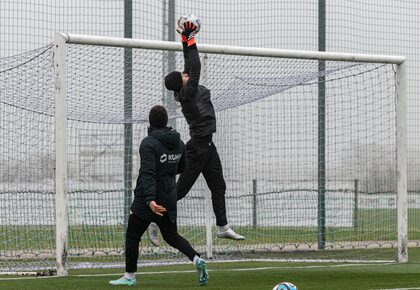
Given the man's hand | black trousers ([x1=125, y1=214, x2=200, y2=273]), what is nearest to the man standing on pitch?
black trousers ([x1=125, y1=214, x2=200, y2=273])

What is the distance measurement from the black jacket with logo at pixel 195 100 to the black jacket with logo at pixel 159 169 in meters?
0.98

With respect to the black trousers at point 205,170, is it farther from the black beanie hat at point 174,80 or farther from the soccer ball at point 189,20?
the soccer ball at point 189,20

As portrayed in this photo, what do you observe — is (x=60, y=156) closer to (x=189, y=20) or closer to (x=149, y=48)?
(x=149, y=48)

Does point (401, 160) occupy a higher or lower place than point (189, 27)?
lower

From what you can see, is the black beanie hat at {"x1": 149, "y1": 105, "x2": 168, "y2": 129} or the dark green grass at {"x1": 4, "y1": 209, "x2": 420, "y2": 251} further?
the dark green grass at {"x1": 4, "y1": 209, "x2": 420, "y2": 251}

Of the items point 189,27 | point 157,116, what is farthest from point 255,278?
point 189,27

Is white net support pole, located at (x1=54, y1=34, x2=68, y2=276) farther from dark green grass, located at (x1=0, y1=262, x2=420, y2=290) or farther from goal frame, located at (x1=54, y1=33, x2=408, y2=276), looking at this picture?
dark green grass, located at (x1=0, y1=262, x2=420, y2=290)

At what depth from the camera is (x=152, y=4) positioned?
15664mm

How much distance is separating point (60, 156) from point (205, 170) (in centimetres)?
181

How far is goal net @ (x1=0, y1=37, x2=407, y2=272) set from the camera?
13.2 m

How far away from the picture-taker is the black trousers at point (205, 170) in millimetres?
11758

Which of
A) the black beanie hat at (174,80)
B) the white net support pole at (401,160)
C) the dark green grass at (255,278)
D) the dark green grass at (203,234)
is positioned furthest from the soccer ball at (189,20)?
the dark green grass at (203,234)

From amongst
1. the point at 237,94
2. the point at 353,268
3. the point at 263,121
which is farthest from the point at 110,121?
the point at 353,268

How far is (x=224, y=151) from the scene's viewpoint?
15.7 meters
